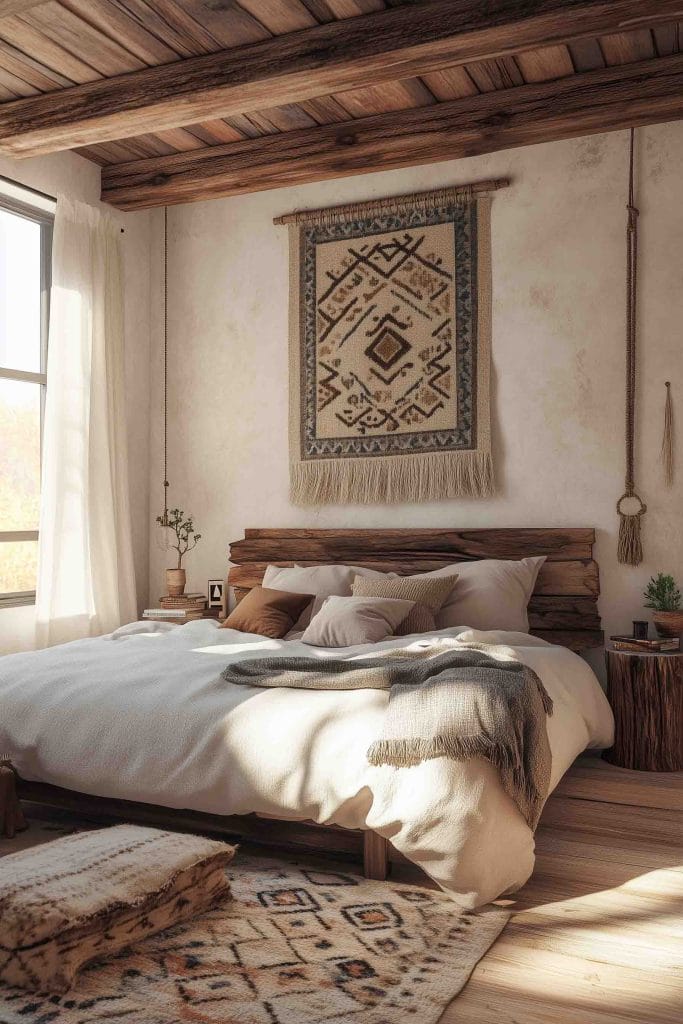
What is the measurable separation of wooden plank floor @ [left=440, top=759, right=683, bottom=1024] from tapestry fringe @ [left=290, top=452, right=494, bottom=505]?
5.95ft

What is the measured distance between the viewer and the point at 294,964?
2.10 m

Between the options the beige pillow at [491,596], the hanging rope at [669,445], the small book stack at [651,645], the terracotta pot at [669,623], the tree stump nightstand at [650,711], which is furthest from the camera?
the hanging rope at [669,445]

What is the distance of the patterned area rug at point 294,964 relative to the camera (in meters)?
1.89

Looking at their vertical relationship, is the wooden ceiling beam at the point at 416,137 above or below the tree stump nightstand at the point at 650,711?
above

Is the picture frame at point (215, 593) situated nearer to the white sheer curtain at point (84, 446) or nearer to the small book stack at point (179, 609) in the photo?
the small book stack at point (179, 609)

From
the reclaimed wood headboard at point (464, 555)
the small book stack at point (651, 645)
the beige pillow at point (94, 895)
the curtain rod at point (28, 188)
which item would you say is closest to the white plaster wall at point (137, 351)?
the curtain rod at point (28, 188)

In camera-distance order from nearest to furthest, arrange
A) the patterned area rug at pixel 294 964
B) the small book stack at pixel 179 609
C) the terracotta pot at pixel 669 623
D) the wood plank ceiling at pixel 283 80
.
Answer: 1. the patterned area rug at pixel 294 964
2. the wood plank ceiling at pixel 283 80
3. the terracotta pot at pixel 669 623
4. the small book stack at pixel 179 609

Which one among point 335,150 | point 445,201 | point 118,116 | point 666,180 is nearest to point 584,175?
point 666,180

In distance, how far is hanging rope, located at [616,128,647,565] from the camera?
14.5 feet

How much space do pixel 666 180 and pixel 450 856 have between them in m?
3.49

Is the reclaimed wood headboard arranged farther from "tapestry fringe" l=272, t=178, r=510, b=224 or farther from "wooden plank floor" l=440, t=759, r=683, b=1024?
"tapestry fringe" l=272, t=178, r=510, b=224

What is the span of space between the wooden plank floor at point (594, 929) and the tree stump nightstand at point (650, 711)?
0.42m

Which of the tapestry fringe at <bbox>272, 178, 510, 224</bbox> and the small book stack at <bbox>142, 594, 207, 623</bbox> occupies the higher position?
the tapestry fringe at <bbox>272, 178, 510, 224</bbox>

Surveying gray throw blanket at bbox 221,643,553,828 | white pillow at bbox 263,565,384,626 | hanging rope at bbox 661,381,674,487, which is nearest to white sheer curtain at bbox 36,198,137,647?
white pillow at bbox 263,565,384,626
